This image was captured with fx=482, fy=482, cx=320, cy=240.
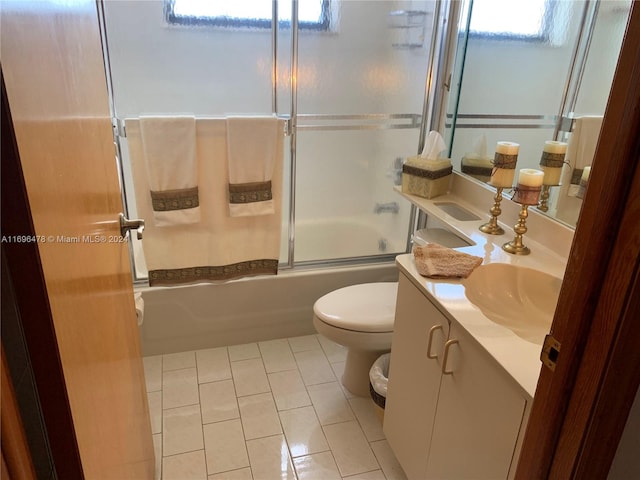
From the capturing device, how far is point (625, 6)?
1.35 m

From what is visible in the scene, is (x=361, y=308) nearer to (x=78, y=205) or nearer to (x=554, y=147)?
(x=554, y=147)

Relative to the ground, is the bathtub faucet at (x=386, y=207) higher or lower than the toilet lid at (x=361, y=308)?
higher

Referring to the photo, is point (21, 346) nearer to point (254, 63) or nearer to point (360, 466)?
point (360, 466)

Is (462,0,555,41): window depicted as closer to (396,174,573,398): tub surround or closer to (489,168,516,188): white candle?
(489,168,516,188): white candle

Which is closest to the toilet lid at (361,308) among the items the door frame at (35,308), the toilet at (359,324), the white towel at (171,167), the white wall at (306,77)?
the toilet at (359,324)

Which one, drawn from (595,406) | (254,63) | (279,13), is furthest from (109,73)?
(595,406)

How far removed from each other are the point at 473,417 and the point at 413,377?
0.32 m

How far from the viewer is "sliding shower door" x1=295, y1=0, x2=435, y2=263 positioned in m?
2.30

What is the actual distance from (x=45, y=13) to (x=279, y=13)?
5.28 feet

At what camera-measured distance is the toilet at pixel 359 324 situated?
77.2 inches

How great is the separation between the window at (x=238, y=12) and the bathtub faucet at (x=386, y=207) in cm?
100

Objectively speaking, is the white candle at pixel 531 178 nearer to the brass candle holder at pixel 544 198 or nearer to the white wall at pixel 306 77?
the brass candle holder at pixel 544 198

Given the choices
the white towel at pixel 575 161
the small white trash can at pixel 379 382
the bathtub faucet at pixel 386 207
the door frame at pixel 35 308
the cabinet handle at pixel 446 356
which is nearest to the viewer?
the door frame at pixel 35 308

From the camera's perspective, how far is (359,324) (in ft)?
6.41
